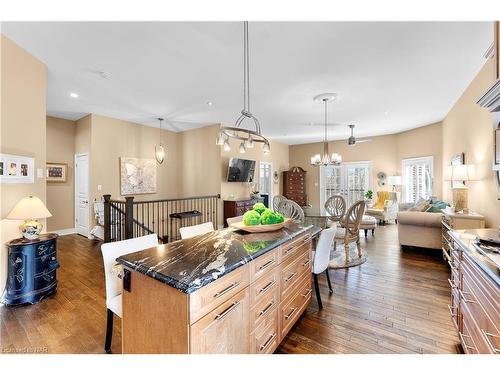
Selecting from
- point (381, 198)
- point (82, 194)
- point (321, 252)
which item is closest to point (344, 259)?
point (321, 252)

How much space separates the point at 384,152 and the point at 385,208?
2010 mm

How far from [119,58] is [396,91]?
13.6ft

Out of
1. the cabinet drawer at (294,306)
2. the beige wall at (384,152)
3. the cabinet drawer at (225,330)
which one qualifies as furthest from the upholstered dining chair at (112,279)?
the beige wall at (384,152)

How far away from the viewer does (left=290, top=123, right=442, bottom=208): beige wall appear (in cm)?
595

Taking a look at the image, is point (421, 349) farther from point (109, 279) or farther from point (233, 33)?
point (233, 33)

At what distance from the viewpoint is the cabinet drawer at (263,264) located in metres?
1.42

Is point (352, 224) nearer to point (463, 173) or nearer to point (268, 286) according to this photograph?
point (463, 173)

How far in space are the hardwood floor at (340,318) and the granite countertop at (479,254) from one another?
0.90 meters

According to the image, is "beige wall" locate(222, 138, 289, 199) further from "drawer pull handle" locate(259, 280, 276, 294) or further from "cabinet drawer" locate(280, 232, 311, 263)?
"drawer pull handle" locate(259, 280, 276, 294)

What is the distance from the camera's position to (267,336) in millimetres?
1562

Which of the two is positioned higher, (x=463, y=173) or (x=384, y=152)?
(x=384, y=152)

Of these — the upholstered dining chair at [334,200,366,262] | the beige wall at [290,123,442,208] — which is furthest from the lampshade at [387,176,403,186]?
the upholstered dining chair at [334,200,366,262]
